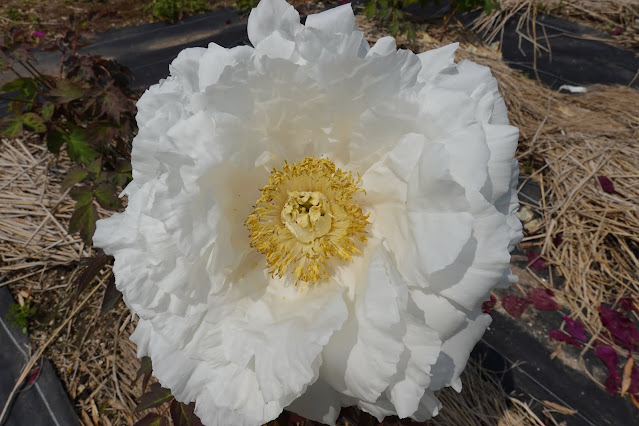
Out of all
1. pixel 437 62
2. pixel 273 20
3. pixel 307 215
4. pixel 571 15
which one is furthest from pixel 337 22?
pixel 571 15

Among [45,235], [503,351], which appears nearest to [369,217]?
[503,351]

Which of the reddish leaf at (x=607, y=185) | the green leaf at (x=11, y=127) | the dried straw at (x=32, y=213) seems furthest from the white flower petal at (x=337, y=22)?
the reddish leaf at (x=607, y=185)

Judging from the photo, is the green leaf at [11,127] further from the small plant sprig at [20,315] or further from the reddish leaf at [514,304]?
the reddish leaf at [514,304]

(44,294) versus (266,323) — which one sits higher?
(266,323)

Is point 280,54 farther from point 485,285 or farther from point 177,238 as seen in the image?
point 485,285

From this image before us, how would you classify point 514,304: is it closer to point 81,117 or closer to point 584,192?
point 584,192
